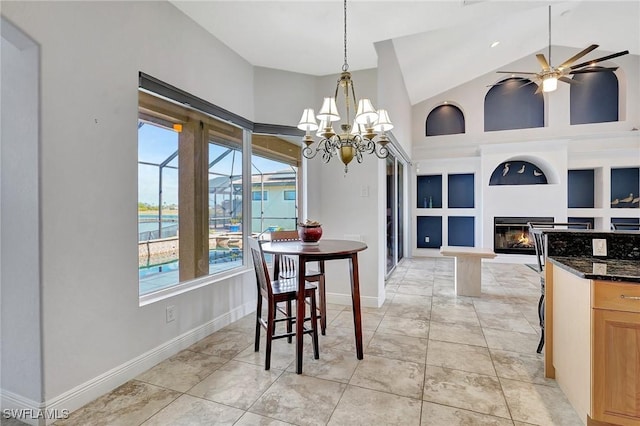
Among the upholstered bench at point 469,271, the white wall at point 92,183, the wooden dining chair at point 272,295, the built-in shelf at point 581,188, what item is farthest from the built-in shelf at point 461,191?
the white wall at point 92,183

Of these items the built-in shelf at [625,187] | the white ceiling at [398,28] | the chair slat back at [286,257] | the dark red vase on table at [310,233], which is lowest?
the chair slat back at [286,257]

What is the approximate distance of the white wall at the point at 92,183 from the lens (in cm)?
167

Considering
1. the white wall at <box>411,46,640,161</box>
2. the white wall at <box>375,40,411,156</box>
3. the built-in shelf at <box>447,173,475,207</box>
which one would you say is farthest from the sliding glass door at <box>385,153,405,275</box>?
the built-in shelf at <box>447,173,475,207</box>

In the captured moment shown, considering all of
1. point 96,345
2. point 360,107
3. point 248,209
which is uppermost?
point 360,107

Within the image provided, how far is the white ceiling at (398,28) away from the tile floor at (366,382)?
2869mm

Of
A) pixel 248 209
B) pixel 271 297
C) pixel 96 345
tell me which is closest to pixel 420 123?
pixel 248 209

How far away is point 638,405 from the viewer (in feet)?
4.80

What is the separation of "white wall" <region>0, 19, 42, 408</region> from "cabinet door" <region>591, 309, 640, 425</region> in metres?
2.91

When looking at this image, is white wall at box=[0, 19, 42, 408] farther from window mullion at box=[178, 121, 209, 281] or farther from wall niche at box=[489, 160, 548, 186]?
wall niche at box=[489, 160, 548, 186]

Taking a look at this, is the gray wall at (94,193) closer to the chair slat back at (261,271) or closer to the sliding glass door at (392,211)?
the chair slat back at (261,271)

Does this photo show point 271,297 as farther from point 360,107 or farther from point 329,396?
point 360,107

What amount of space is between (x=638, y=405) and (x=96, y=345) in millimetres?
2982

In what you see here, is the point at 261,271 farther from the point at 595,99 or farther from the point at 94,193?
the point at 595,99

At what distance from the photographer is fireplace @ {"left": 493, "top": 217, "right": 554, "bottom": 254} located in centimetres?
641
